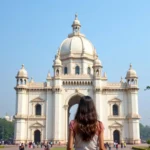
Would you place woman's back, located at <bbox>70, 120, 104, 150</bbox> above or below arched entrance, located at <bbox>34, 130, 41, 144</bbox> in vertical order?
above

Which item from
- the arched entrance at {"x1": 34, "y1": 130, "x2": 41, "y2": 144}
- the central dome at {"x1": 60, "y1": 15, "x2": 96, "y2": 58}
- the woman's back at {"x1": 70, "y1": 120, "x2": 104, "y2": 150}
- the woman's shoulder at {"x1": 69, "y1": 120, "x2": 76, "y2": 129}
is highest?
the central dome at {"x1": 60, "y1": 15, "x2": 96, "y2": 58}

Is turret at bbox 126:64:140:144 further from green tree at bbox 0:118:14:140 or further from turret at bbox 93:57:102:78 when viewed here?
green tree at bbox 0:118:14:140

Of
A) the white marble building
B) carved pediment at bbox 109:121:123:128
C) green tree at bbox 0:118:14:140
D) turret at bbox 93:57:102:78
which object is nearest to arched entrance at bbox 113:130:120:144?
the white marble building

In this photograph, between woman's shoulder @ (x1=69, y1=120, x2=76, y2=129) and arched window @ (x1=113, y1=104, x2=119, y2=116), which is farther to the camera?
arched window @ (x1=113, y1=104, x2=119, y2=116)

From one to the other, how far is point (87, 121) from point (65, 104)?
145ft

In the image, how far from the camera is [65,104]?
156 feet

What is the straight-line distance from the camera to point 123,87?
48188 mm

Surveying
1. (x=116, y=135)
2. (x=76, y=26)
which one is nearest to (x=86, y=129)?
(x=116, y=135)

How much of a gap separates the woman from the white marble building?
139ft

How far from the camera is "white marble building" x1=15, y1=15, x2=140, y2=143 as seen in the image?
4606cm

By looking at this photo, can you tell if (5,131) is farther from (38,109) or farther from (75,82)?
(75,82)

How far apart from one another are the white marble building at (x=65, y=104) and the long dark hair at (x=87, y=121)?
42.3m

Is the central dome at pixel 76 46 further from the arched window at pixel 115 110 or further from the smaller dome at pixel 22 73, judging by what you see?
the arched window at pixel 115 110

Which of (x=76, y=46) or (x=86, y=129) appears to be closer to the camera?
(x=86, y=129)
